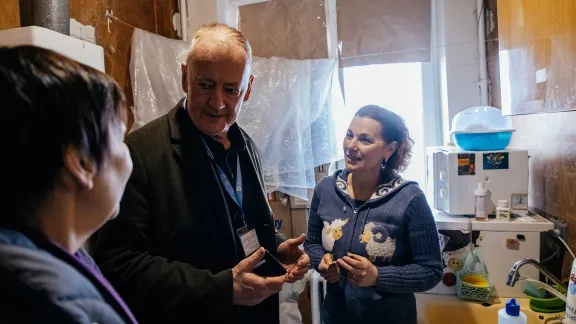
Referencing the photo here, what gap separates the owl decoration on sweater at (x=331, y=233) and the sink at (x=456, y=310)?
22.3 inches

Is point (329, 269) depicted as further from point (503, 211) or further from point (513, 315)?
point (503, 211)

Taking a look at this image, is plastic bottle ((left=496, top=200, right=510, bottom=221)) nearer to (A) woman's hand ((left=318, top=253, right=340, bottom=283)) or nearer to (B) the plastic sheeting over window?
(A) woman's hand ((left=318, top=253, right=340, bottom=283))

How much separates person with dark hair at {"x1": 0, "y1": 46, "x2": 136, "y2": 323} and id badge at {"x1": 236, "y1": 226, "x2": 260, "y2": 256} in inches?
23.2

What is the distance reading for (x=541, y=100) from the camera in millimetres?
1111

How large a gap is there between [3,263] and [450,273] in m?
1.69

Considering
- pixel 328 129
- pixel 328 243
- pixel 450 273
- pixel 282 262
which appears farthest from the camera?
pixel 328 129

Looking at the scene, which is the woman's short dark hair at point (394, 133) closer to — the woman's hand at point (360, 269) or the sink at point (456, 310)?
the woman's hand at point (360, 269)

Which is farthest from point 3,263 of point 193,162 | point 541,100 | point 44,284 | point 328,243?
point 541,100

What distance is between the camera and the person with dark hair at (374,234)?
134cm

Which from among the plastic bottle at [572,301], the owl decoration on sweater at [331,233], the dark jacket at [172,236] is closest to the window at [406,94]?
the owl decoration on sweater at [331,233]

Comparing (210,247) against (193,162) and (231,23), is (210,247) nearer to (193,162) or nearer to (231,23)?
(193,162)

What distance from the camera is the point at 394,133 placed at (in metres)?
1.56

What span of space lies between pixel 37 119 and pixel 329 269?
1063 mm

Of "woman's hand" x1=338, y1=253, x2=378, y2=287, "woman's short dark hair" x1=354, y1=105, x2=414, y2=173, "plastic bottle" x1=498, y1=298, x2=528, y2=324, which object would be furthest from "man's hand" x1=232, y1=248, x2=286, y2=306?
"plastic bottle" x1=498, y1=298, x2=528, y2=324
